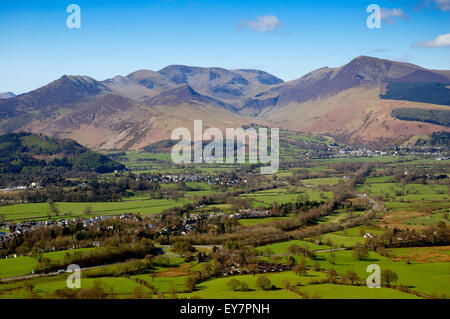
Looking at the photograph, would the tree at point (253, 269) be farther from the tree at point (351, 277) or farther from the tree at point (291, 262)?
the tree at point (351, 277)

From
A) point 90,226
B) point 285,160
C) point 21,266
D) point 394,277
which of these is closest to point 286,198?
point 90,226

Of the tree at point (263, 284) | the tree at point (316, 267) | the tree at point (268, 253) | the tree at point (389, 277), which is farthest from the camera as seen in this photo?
the tree at point (268, 253)

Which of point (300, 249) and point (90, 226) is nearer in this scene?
point (300, 249)

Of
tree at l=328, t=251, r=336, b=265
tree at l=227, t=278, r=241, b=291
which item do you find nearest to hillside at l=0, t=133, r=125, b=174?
tree at l=328, t=251, r=336, b=265

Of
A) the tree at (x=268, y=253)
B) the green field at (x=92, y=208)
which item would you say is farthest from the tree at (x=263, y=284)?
the green field at (x=92, y=208)

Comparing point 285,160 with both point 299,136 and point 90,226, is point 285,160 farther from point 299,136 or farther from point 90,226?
point 90,226

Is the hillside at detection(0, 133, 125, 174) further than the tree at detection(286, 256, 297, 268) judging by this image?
Yes

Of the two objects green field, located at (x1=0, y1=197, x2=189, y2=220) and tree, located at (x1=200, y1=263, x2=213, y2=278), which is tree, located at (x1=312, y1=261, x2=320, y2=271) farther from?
green field, located at (x1=0, y1=197, x2=189, y2=220)

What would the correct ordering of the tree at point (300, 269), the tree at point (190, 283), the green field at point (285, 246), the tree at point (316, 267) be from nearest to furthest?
the tree at point (190, 283) < the tree at point (300, 269) < the tree at point (316, 267) < the green field at point (285, 246)

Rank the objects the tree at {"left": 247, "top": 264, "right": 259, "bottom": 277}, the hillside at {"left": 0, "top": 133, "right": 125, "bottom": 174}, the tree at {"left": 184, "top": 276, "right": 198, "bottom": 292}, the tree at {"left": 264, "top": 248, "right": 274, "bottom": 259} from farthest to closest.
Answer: the hillside at {"left": 0, "top": 133, "right": 125, "bottom": 174}, the tree at {"left": 264, "top": 248, "right": 274, "bottom": 259}, the tree at {"left": 247, "top": 264, "right": 259, "bottom": 277}, the tree at {"left": 184, "top": 276, "right": 198, "bottom": 292}
